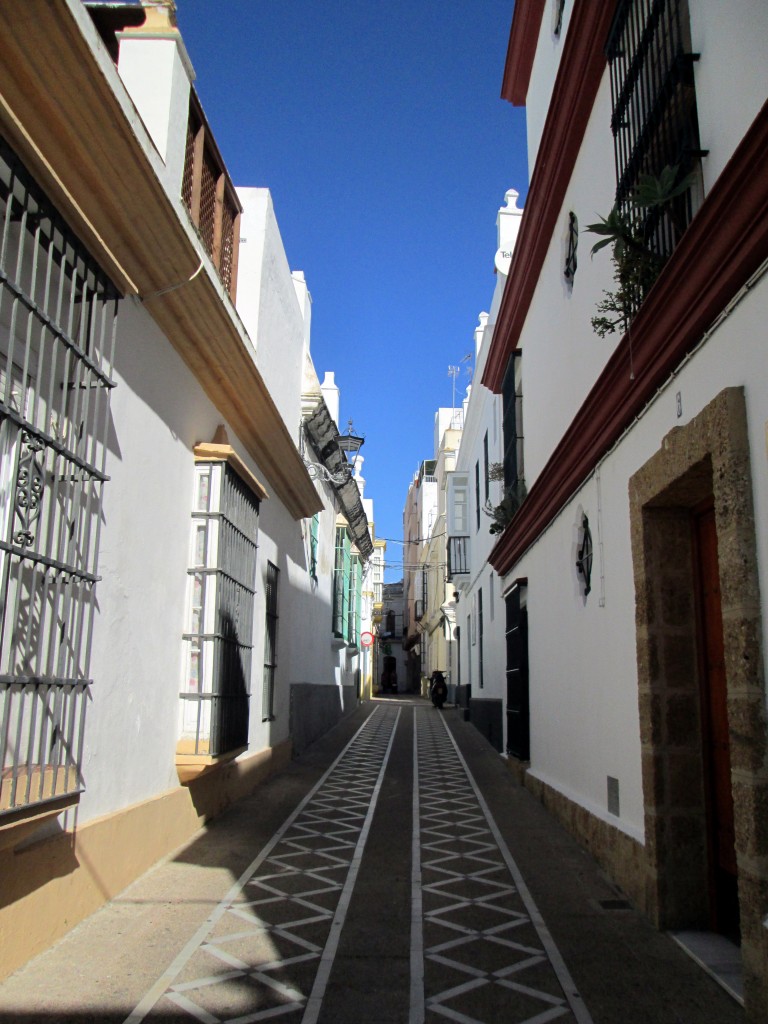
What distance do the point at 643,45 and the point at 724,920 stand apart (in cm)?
467

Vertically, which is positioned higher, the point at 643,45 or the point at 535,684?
the point at 643,45

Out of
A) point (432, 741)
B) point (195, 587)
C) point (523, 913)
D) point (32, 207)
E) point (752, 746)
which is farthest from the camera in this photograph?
point (432, 741)

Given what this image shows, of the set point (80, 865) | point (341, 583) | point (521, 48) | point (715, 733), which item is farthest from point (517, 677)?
point (341, 583)

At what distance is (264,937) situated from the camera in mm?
4160

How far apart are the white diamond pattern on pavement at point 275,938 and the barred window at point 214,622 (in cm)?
98

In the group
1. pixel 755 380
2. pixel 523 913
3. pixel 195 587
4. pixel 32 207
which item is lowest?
pixel 523 913

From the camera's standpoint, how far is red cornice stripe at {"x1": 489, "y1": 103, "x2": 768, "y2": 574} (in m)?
3.10

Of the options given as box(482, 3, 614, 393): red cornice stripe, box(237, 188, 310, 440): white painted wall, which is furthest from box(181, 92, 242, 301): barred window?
box(482, 3, 614, 393): red cornice stripe

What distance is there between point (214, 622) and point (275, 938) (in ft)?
9.16

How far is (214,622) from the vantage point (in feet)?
21.4

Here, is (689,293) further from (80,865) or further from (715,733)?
(80,865)

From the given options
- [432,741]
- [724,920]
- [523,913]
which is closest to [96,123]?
[523,913]

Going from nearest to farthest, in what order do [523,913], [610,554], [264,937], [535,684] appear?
[264,937] < [523,913] < [610,554] < [535,684]

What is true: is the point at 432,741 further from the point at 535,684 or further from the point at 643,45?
the point at 643,45
